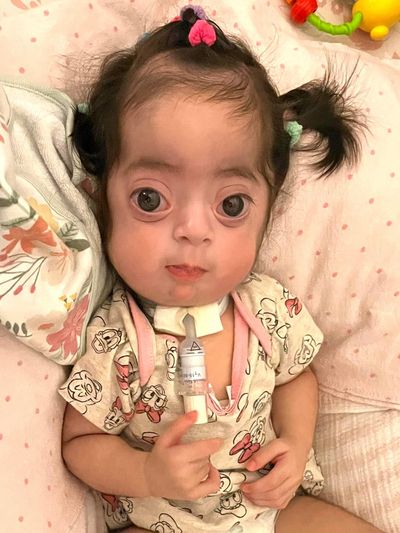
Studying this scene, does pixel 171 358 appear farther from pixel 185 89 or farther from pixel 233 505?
pixel 185 89

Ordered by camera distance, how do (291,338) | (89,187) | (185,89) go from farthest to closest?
(291,338) < (89,187) < (185,89)

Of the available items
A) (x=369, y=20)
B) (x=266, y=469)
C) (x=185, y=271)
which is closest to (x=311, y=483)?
(x=266, y=469)

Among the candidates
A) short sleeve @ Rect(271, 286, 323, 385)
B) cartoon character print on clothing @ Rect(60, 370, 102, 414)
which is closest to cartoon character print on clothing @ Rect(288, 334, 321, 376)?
short sleeve @ Rect(271, 286, 323, 385)

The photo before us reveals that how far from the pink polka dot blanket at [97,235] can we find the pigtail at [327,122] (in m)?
0.02

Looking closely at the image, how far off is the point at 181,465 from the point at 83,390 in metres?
0.17

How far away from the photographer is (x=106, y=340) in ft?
3.26

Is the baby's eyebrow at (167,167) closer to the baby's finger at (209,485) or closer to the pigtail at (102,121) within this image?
the pigtail at (102,121)

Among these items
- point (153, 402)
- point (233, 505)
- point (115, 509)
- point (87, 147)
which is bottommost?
point (115, 509)

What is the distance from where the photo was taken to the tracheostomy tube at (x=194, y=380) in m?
0.93

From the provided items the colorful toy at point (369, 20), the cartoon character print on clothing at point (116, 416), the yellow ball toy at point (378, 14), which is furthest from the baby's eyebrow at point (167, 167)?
Result: the yellow ball toy at point (378, 14)

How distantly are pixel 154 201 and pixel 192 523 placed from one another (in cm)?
46

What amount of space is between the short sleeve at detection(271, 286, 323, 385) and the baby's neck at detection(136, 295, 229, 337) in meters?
0.11

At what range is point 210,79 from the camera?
0.92 meters

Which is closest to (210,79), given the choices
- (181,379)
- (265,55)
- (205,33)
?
(205,33)
